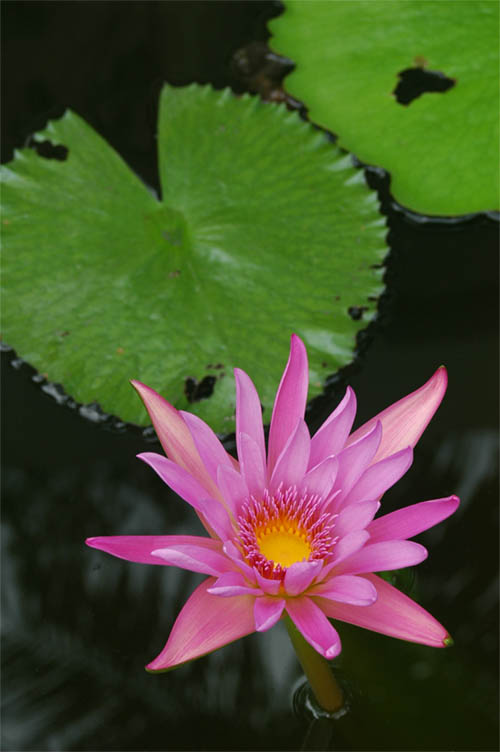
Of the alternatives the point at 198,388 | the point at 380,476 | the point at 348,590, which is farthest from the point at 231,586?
the point at 198,388

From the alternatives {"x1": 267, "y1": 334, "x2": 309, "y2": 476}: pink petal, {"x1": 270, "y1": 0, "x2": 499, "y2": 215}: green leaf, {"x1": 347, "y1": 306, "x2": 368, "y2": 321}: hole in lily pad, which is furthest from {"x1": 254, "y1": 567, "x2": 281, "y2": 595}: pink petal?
{"x1": 270, "y1": 0, "x2": 499, "y2": 215}: green leaf

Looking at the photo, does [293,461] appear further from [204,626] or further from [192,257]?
[192,257]

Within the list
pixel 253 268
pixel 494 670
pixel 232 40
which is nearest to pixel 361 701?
pixel 494 670

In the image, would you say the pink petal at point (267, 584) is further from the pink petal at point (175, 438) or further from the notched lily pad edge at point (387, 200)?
the notched lily pad edge at point (387, 200)

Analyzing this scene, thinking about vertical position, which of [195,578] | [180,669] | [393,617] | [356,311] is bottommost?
[180,669]

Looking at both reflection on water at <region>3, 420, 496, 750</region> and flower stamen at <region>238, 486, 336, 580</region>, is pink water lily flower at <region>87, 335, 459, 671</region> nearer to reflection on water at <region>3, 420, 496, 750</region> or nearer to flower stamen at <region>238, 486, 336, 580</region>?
flower stamen at <region>238, 486, 336, 580</region>

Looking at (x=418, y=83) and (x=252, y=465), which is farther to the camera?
(x=418, y=83)

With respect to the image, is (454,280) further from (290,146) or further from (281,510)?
(281,510)

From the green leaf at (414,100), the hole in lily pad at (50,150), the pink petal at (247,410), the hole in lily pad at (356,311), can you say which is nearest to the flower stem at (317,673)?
the pink petal at (247,410)
